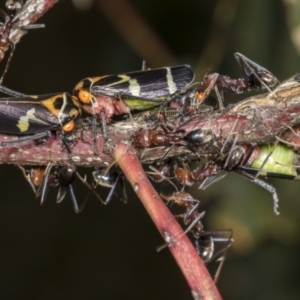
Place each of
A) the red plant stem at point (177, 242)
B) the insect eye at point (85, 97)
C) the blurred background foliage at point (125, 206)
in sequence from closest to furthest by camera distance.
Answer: the red plant stem at point (177, 242)
the insect eye at point (85, 97)
the blurred background foliage at point (125, 206)

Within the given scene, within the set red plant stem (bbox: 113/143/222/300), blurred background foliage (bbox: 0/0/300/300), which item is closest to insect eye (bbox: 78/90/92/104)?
red plant stem (bbox: 113/143/222/300)

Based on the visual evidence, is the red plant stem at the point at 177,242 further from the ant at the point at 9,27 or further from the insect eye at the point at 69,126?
the ant at the point at 9,27

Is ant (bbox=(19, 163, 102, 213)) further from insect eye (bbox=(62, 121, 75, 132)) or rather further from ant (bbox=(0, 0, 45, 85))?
ant (bbox=(0, 0, 45, 85))

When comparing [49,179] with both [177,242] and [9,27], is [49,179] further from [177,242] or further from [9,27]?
[177,242]

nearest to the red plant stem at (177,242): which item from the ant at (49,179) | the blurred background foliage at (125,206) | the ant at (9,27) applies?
the ant at (49,179)

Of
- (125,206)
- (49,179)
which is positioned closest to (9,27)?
(49,179)

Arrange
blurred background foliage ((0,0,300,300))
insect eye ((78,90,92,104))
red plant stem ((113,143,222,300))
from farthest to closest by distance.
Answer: blurred background foliage ((0,0,300,300)), insect eye ((78,90,92,104)), red plant stem ((113,143,222,300))

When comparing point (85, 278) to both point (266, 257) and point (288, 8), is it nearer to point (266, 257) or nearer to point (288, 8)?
point (266, 257)
